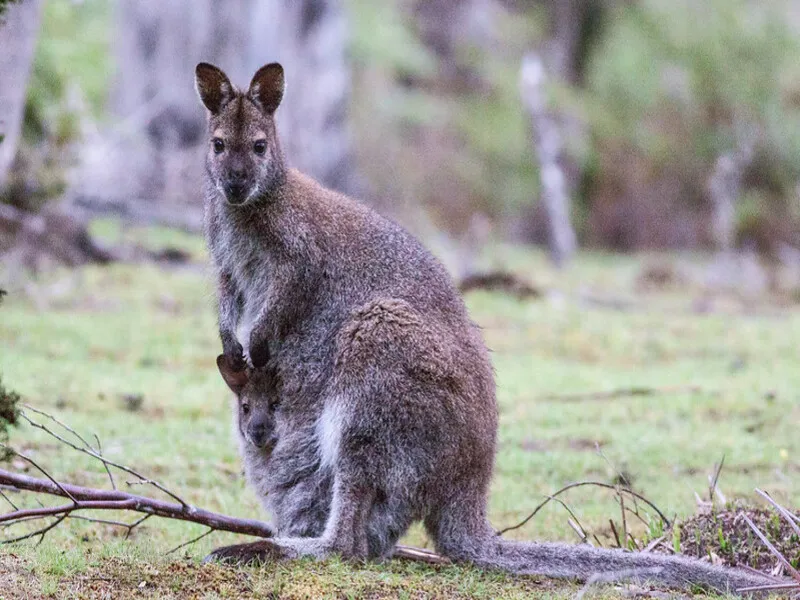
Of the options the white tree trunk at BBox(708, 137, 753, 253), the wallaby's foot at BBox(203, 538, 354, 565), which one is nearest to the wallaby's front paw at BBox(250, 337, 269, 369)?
the wallaby's foot at BBox(203, 538, 354, 565)

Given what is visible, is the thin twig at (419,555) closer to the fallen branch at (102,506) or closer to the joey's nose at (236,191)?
the fallen branch at (102,506)

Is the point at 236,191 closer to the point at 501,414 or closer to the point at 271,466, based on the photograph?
the point at 271,466

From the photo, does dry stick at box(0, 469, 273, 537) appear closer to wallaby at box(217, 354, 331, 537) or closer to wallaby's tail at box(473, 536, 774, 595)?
wallaby at box(217, 354, 331, 537)

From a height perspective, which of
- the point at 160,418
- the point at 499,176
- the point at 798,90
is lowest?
the point at 160,418

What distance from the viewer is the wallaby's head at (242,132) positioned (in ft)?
17.5

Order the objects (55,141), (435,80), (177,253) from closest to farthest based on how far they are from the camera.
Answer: (55,141) → (177,253) → (435,80)

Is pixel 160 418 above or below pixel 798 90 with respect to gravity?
below

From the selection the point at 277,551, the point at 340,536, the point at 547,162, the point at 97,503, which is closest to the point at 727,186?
the point at 547,162

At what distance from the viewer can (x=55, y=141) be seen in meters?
11.9

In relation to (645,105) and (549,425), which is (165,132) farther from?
(549,425)

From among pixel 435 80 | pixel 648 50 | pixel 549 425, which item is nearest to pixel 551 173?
pixel 648 50

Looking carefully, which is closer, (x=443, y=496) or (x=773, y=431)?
(x=443, y=496)

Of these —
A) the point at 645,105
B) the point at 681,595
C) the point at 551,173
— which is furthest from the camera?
the point at 645,105

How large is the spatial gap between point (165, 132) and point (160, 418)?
404 inches
